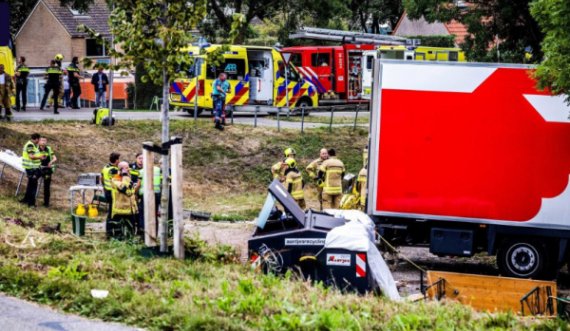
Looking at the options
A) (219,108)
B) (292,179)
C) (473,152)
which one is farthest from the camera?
(219,108)

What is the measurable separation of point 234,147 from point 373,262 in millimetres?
12876

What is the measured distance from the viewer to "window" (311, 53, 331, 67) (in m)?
32.9

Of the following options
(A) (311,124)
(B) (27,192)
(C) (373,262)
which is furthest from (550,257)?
(A) (311,124)

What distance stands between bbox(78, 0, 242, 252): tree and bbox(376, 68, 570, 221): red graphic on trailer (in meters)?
3.45

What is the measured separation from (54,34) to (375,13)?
68.5ft

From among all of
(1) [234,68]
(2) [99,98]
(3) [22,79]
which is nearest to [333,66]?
(1) [234,68]

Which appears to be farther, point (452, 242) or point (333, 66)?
point (333, 66)

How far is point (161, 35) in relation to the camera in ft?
36.9

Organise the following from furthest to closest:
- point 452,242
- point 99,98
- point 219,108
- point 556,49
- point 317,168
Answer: point 99,98
point 219,108
point 317,168
point 452,242
point 556,49

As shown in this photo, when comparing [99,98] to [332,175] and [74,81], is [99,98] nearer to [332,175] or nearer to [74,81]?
[74,81]

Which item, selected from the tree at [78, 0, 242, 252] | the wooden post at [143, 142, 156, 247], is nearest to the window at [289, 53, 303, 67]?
the tree at [78, 0, 242, 252]

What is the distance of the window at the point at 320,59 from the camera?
108ft

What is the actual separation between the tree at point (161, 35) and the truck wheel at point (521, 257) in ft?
18.4

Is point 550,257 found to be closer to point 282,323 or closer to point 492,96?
point 492,96
